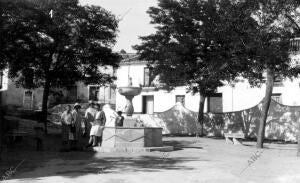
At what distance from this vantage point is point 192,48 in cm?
2648

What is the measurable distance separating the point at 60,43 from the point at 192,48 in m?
7.61

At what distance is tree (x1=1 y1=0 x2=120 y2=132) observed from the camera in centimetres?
2250

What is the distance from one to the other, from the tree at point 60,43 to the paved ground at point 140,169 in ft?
32.6

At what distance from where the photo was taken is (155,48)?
28.6 m

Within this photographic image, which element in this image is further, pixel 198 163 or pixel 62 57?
pixel 62 57

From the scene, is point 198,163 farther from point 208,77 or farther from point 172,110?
point 172,110

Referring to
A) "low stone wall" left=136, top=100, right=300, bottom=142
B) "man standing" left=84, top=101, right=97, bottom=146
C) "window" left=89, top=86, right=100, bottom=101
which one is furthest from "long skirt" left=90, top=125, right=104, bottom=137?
"window" left=89, top=86, right=100, bottom=101

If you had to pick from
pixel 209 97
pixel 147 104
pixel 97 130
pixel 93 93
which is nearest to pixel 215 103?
pixel 209 97

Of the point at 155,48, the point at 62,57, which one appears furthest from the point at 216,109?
the point at 62,57

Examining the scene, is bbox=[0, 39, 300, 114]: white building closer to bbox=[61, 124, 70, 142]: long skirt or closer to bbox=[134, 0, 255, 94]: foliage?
bbox=[134, 0, 255, 94]: foliage

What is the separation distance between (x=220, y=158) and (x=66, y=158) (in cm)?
447

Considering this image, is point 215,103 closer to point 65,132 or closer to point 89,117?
point 89,117

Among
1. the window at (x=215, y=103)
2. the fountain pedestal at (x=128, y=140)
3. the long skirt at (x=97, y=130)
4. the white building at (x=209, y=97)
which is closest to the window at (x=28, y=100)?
the white building at (x=209, y=97)

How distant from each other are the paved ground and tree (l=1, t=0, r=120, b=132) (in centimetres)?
994
